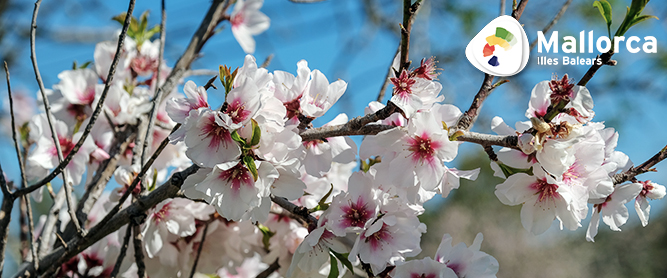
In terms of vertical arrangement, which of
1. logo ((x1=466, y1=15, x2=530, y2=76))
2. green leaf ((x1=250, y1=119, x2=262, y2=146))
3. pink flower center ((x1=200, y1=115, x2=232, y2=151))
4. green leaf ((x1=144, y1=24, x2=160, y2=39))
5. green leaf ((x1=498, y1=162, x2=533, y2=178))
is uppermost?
green leaf ((x1=250, y1=119, x2=262, y2=146))

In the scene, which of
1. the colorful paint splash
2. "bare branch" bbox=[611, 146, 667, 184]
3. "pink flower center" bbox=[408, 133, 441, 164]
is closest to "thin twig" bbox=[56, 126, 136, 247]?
"pink flower center" bbox=[408, 133, 441, 164]

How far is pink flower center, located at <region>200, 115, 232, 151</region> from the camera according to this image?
0.51 meters

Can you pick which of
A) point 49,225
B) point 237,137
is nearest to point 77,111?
point 49,225

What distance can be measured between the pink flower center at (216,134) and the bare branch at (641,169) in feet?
1.53

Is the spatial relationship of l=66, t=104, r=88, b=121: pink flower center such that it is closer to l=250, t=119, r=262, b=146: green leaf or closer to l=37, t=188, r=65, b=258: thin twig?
l=37, t=188, r=65, b=258: thin twig

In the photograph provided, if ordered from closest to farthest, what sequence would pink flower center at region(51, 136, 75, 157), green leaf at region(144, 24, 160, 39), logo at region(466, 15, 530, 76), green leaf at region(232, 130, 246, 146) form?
1. green leaf at region(232, 130, 246, 146)
2. logo at region(466, 15, 530, 76)
3. pink flower center at region(51, 136, 75, 157)
4. green leaf at region(144, 24, 160, 39)

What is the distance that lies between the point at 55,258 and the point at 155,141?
0.31 m

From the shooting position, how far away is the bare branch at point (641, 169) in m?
0.58

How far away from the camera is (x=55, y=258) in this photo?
655mm

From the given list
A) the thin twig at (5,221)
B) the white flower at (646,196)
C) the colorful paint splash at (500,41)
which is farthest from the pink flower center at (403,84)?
the thin twig at (5,221)

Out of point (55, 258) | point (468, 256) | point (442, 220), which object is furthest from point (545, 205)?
point (442, 220)

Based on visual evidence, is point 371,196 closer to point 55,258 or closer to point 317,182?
point 317,182

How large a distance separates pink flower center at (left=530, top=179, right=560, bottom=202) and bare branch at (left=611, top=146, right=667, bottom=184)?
0.09 meters

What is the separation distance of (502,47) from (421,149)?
0.84ft
